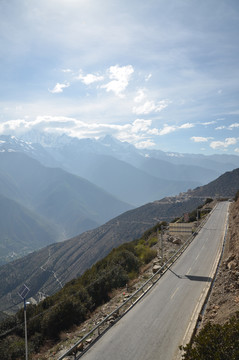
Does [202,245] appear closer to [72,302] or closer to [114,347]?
[72,302]

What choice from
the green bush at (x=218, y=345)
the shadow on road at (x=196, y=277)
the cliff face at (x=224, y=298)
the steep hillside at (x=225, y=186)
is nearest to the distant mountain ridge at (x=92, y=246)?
the steep hillside at (x=225, y=186)

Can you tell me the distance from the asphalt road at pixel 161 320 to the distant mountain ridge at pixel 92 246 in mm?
123200

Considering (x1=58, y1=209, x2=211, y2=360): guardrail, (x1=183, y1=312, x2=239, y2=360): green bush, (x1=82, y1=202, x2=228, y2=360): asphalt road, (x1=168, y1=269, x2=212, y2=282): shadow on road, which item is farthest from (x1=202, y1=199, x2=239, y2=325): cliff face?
(x1=58, y1=209, x2=211, y2=360): guardrail

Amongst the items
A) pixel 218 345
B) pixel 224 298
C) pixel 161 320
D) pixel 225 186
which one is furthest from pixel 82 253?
pixel 218 345

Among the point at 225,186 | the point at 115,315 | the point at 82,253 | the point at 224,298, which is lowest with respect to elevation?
the point at 82,253

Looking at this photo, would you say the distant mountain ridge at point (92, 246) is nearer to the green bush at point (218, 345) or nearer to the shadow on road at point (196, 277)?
the shadow on road at point (196, 277)

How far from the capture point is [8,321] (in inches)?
874

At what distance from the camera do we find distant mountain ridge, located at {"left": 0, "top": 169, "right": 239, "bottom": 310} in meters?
154

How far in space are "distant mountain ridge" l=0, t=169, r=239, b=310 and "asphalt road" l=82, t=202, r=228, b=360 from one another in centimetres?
12320

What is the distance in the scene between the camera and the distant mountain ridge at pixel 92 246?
6053 inches

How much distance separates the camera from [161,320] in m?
17.5

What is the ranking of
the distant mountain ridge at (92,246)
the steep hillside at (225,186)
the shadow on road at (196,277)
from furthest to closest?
1. the steep hillside at (225,186)
2. the distant mountain ridge at (92,246)
3. the shadow on road at (196,277)

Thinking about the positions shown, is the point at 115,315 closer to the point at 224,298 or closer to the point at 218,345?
the point at 224,298

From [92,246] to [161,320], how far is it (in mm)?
162344
